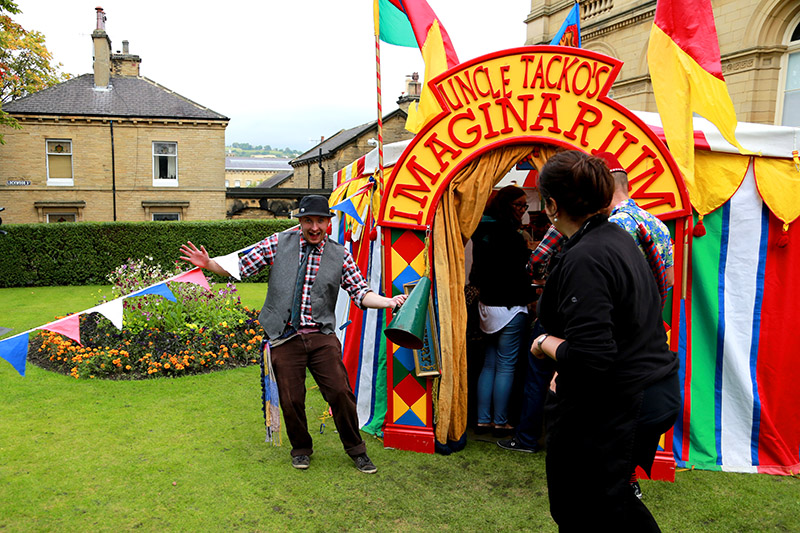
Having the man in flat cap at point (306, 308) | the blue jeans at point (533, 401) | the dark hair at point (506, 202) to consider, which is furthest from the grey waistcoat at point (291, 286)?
the blue jeans at point (533, 401)

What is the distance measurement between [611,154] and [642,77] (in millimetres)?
10620

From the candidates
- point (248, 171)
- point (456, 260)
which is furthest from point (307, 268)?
point (248, 171)

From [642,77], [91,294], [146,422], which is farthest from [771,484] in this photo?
[91,294]

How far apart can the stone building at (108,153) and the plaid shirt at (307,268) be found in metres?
20.7

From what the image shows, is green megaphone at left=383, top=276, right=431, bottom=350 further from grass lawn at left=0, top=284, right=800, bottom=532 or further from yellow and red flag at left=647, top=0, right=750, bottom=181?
yellow and red flag at left=647, top=0, right=750, bottom=181

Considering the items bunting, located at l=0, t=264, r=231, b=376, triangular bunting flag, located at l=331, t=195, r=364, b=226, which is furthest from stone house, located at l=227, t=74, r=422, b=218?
bunting, located at l=0, t=264, r=231, b=376

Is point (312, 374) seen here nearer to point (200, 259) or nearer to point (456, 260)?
point (200, 259)

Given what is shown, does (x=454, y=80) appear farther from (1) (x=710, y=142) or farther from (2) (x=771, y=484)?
(2) (x=771, y=484)

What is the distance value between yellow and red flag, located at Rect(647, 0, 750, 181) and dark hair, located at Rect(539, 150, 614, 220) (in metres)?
2.14

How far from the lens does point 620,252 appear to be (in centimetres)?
208

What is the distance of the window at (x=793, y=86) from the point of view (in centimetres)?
1038

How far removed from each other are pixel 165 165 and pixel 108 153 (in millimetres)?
2120

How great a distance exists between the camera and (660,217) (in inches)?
154

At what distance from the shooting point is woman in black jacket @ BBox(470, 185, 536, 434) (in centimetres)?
458
